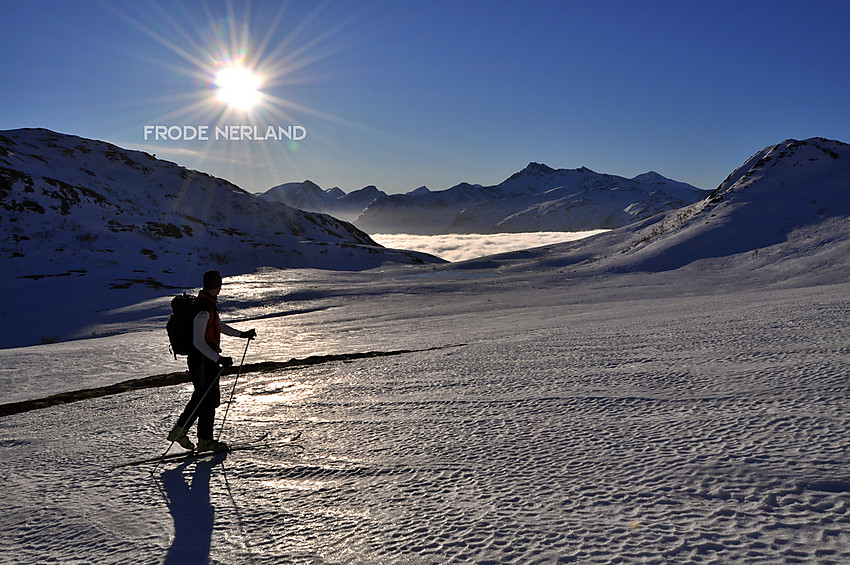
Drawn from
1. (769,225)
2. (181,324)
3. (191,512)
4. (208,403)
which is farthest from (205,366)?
(769,225)

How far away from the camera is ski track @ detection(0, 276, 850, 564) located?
3.44 m

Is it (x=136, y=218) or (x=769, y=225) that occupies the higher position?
(x=136, y=218)

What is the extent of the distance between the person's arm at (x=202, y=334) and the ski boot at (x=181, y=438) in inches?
36.3

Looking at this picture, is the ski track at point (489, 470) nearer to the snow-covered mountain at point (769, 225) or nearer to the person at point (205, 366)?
the person at point (205, 366)

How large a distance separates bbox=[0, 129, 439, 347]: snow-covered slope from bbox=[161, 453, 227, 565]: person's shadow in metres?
18.0

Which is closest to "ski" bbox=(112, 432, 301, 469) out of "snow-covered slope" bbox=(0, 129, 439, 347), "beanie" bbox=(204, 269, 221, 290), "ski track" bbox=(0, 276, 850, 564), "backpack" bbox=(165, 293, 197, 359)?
"ski track" bbox=(0, 276, 850, 564)

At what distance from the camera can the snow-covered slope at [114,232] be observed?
25406 mm

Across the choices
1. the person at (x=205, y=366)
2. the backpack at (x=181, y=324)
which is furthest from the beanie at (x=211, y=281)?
the backpack at (x=181, y=324)

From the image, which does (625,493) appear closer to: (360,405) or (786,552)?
(786,552)

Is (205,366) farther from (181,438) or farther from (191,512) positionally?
(191,512)

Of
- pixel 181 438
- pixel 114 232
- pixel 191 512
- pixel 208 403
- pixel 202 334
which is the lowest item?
pixel 191 512

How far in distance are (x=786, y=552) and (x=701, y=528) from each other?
1.51 ft

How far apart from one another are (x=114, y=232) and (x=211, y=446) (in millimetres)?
40985

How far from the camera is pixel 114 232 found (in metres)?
39.9
